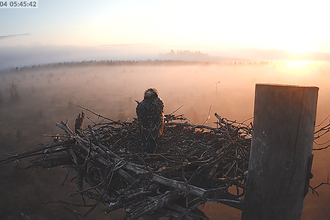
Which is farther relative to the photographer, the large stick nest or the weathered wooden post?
the large stick nest

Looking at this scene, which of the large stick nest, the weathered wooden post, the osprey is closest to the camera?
the weathered wooden post

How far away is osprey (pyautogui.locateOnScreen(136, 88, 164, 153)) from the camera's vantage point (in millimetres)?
3539

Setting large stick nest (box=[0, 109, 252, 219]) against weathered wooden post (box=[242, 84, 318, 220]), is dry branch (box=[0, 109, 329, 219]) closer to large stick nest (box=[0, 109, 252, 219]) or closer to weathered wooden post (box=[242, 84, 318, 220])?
large stick nest (box=[0, 109, 252, 219])

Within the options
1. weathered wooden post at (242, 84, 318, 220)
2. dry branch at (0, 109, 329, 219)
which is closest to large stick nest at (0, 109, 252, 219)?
dry branch at (0, 109, 329, 219)

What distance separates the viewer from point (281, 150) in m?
1.64

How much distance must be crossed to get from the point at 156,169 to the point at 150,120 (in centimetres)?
120

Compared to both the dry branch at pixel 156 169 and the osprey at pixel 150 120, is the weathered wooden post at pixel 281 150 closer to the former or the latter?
the dry branch at pixel 156 169

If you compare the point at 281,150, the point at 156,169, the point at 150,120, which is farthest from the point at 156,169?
the point at 281,150

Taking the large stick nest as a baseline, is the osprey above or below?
above

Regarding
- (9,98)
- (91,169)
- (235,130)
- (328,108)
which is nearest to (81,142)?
A: (91,169)

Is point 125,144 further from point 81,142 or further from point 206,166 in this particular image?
point 206,166

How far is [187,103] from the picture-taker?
3206 centimetres

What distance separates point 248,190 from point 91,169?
193cm

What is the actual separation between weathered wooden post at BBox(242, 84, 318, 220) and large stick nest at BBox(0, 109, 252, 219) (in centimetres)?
19
